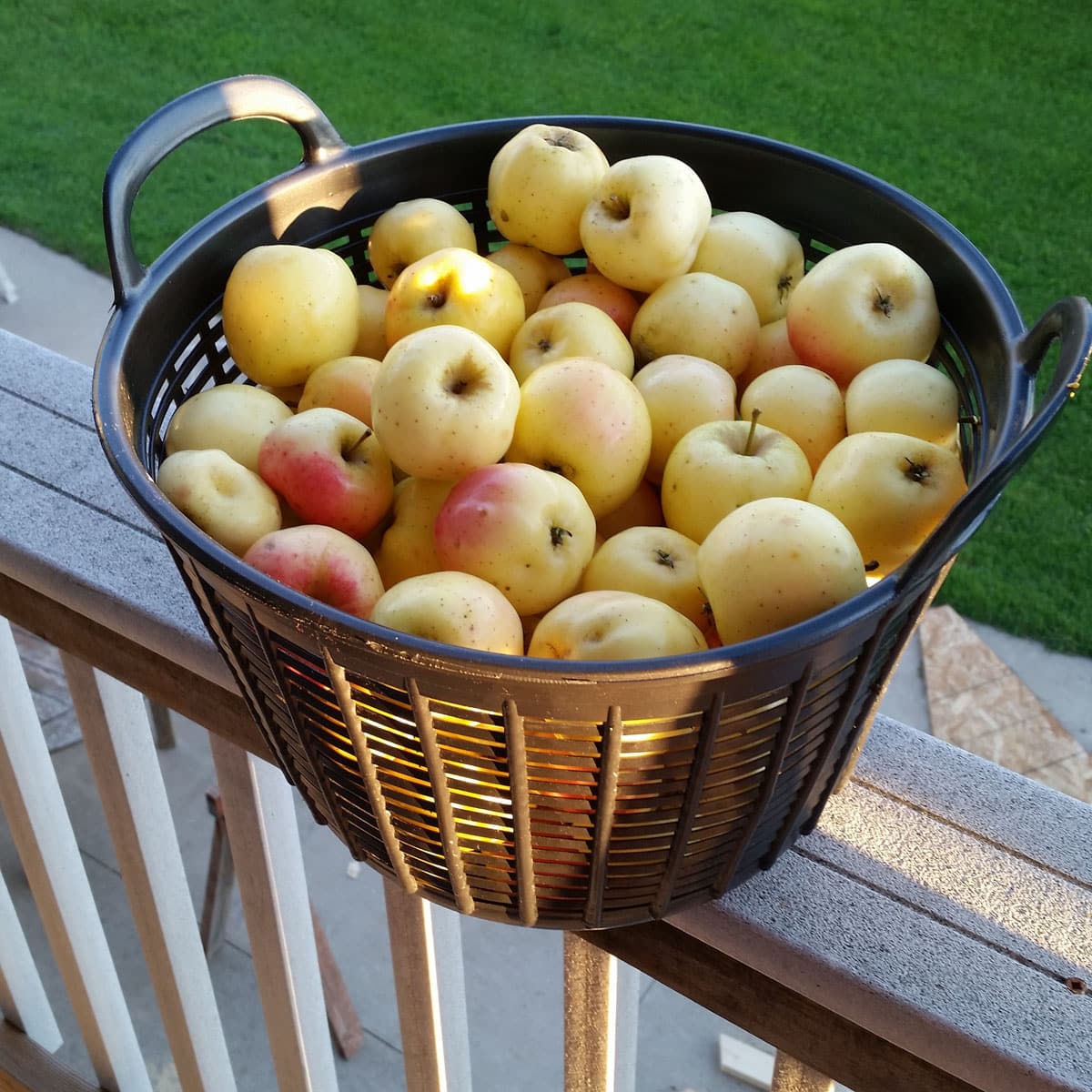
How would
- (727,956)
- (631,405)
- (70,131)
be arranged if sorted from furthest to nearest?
(70,131), (631,405), (727,956)

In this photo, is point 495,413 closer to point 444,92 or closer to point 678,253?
point 678,253

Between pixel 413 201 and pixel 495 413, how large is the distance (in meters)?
0.22

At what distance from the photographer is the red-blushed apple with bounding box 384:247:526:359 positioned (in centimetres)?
76

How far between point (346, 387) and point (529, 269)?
0.19 m

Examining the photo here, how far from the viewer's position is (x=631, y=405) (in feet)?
2.37

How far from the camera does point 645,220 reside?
0.76 metres

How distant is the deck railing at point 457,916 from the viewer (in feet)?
1.81

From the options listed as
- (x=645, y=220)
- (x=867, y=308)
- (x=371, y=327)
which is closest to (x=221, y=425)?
(x=371, y=327)

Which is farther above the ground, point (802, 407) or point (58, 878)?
point (802, 407)

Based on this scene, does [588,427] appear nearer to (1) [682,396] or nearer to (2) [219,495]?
(1) [682,396]

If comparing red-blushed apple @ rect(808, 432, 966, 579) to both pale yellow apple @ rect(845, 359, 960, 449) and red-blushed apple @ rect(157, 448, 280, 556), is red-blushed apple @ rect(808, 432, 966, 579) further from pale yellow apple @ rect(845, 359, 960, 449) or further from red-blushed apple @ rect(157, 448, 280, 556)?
red-blushed apple @ rect(157, 448, 280, 556)

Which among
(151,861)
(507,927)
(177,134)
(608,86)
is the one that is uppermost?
(177,134)

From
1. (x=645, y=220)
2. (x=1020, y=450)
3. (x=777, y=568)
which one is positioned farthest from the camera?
(x=645, y=220)

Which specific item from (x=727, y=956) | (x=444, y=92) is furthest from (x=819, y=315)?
(x=444, y=92)
